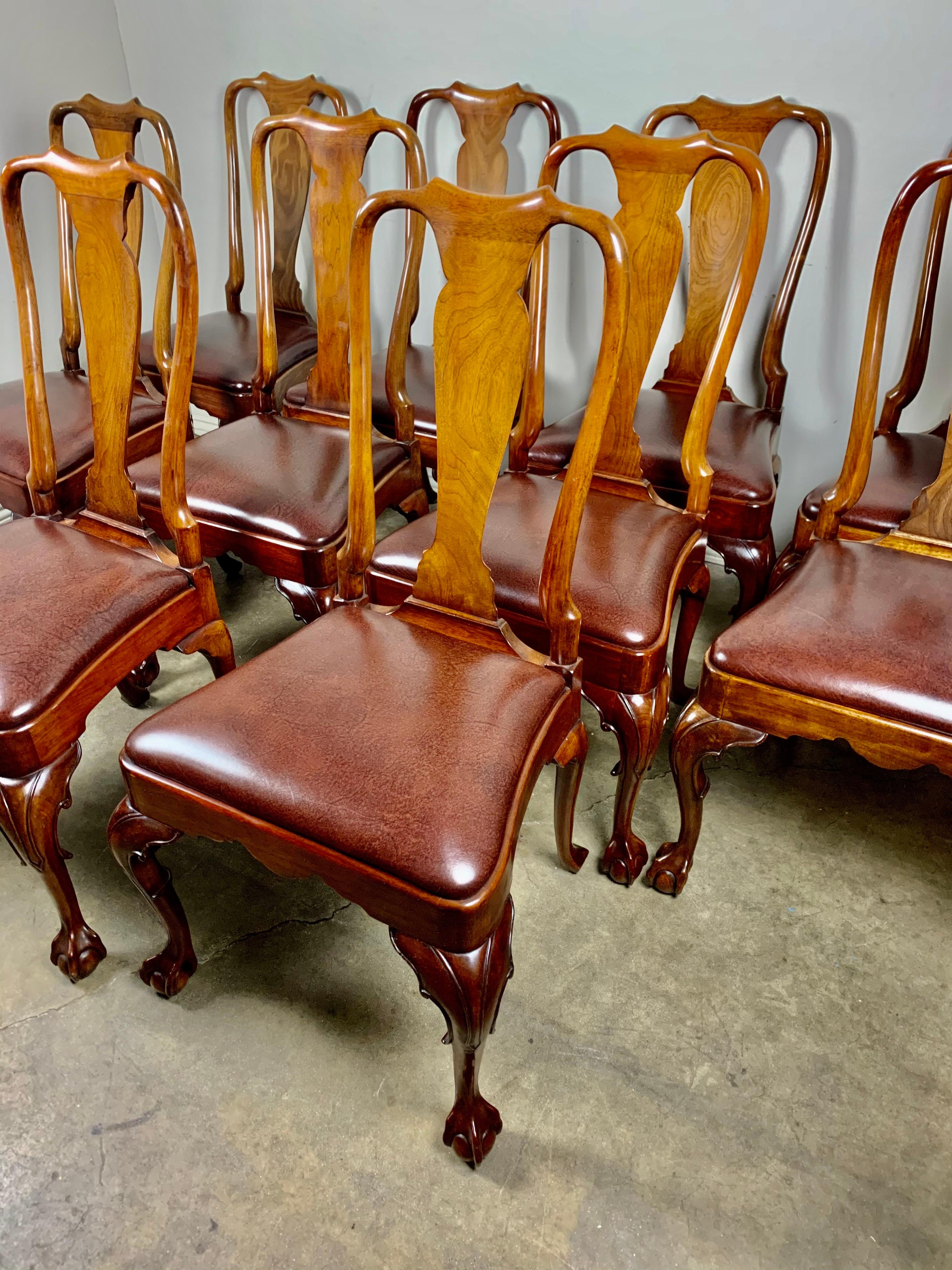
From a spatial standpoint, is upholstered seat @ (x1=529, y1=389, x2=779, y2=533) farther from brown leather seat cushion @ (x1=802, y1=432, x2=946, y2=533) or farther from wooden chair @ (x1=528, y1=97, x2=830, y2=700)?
brown leather seat cushion @ (x1=802, y1=432, x2=946, y2=533)

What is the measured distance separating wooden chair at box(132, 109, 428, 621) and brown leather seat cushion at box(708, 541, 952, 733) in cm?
73

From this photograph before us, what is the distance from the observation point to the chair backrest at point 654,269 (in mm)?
1399

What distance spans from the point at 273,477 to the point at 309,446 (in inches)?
5.5

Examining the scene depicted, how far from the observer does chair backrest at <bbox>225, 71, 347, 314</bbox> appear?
226cm

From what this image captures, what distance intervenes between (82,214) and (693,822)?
1322 mm

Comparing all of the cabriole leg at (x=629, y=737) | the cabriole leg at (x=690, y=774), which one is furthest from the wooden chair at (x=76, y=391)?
the cabriole leg at (x=690, y=774)

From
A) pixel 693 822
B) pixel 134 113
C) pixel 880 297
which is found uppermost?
pixel 134 113

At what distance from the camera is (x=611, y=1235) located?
1.06 metres

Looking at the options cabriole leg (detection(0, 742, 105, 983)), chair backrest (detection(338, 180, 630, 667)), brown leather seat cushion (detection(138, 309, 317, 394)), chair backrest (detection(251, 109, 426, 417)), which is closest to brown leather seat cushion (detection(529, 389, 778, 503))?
chair backrest (detection(251, 109, 426, 417))

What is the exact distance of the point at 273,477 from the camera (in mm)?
1662

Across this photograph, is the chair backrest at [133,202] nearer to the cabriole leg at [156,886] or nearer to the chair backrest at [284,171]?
the chair backrest at [284,171]

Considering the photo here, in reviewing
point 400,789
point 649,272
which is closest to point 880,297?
point 649,272

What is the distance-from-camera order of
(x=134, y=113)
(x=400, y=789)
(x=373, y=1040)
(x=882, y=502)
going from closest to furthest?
(x=400, y=789) < (x=373, y=1040) < (x=882, y=502) < (x=134, y=113)

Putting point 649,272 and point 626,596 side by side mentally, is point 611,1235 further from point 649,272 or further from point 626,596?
point 649,272
